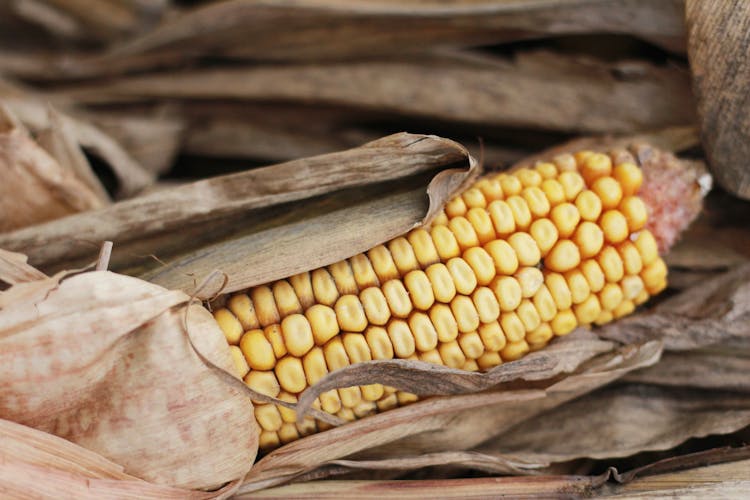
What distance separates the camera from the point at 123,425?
4.45 ft

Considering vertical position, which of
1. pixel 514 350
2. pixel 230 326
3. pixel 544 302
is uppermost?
pixel 230 326

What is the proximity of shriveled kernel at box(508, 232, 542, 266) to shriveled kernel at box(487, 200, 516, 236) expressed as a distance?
3 cm

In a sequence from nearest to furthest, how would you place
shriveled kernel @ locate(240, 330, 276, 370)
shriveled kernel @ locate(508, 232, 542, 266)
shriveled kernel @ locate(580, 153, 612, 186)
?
shriveled kernel @ locate(240, 330, 276, 370), shriveled kernel @ locate(508, 232, 542, 266), shriveled kernel @ locate(580, 153, 612, 186)

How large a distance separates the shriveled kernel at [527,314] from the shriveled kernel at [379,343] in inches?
13.4

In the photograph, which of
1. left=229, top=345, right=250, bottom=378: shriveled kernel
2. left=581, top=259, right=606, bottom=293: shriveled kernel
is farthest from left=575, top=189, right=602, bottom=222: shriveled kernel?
left=229, top=345, right=250, bottom=378: shriveled kernel

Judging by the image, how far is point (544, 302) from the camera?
1.60 m

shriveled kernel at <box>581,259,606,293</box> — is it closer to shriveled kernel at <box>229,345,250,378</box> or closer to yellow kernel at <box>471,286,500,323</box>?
yellow kernel at <box>471,286,500,323</box>

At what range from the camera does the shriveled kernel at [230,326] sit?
1469mm

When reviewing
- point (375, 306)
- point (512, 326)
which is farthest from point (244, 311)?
point (512, 326)

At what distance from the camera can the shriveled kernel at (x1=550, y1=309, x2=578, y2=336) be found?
5.44 feet

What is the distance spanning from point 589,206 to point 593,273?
0.17 m

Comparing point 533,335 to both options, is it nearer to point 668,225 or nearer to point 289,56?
point 668,225

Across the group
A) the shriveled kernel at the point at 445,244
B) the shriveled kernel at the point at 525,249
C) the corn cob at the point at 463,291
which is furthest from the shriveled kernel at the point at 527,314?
the shriveled kernel at the point at 445,244

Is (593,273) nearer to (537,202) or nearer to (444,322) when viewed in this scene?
(537,202)
